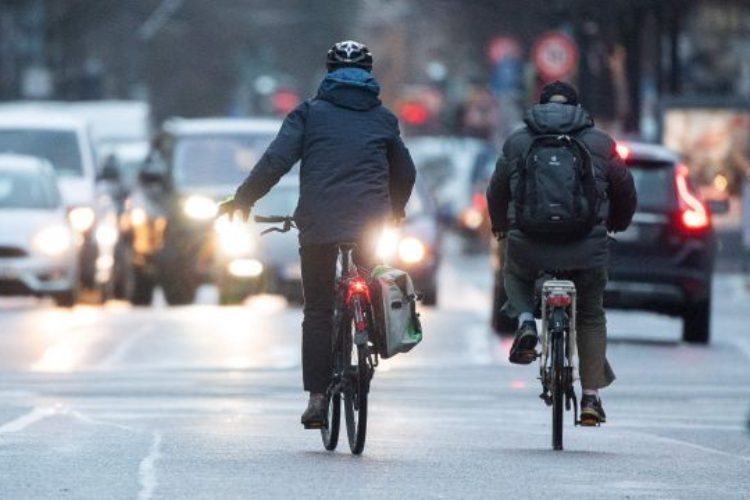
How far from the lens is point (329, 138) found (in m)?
12.4

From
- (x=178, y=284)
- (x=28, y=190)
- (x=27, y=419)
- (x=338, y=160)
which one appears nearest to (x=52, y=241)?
(x=28, y=190)

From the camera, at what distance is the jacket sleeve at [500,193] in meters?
12.8

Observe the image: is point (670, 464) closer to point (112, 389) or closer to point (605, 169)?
point (605, 169)

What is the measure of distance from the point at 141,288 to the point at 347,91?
19541 millimetres

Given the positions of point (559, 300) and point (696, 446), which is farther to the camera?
point (696, 446)

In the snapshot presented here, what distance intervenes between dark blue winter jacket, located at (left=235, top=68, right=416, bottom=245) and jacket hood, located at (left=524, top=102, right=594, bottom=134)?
0.58m

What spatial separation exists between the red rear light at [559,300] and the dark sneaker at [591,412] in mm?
421

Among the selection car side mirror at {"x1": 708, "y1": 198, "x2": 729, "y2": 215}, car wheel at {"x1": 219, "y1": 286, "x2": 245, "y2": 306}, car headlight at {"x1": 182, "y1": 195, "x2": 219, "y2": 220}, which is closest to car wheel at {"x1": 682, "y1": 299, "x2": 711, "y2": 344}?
car side mirror at {"x1": 708, "y1": 198, "x2": 729, "y2": 215}

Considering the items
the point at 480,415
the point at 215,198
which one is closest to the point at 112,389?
the point at 480,415

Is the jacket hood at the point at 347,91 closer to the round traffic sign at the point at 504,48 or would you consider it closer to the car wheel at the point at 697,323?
the car wheel at the point at 697,323

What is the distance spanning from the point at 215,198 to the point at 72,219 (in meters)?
1.63

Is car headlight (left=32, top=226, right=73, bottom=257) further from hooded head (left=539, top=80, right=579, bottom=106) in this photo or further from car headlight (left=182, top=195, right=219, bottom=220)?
hooded head (left=539, top=80, right=579, bottom=106)

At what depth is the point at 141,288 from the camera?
105ft

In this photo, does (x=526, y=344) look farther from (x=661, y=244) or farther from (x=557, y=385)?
(x=661, y=244)
